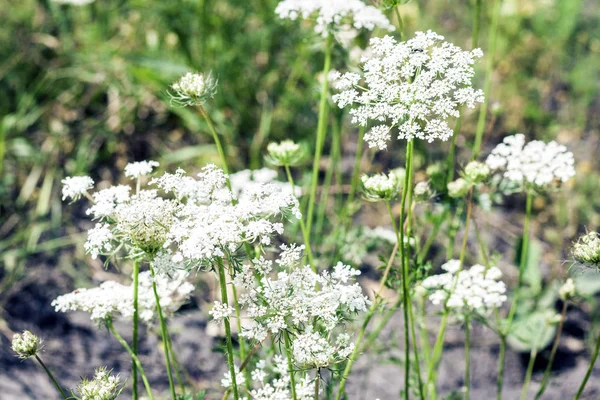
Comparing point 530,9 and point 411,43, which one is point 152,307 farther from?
point 530,9

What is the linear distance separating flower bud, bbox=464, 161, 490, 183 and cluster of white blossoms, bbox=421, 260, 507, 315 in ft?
0.75

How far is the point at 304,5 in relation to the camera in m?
1.66

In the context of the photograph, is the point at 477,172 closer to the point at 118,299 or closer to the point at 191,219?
the point at 191,219

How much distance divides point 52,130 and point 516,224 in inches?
103

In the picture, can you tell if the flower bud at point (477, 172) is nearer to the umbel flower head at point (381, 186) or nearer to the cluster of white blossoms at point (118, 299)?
the umbel flower head at point (381, 186)

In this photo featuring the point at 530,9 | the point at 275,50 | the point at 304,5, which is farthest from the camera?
the point at 530,9

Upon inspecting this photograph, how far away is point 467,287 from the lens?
5.35 feet

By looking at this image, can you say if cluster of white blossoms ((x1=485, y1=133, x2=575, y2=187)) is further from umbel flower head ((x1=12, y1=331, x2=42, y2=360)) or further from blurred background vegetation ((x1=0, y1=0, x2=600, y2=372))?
blurred background vegetation ((x1=0, y1=0, x2=600, y2=372))

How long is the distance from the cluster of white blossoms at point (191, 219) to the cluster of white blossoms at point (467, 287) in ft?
1.77

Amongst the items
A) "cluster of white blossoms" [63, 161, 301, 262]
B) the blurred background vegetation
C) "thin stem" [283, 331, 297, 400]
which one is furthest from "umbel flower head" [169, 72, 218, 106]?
the blurred background vegetation

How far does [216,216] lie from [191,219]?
7 cm

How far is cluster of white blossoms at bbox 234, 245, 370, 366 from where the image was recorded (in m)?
1.19

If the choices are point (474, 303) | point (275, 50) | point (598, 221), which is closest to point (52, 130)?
point (275, 50)

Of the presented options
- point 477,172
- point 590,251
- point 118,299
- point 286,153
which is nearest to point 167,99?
point 286,153
